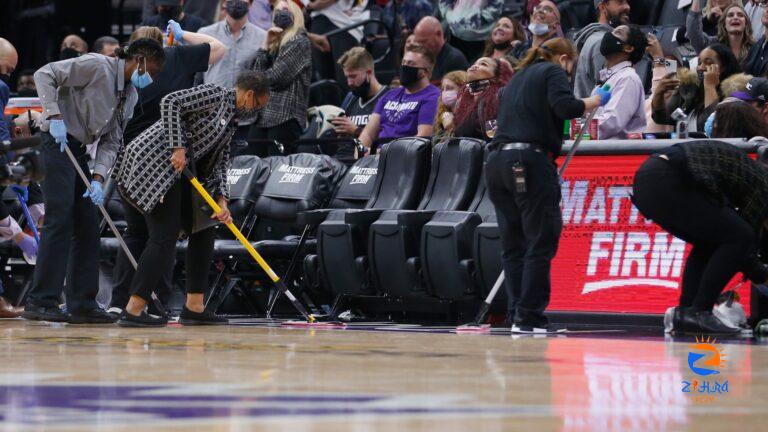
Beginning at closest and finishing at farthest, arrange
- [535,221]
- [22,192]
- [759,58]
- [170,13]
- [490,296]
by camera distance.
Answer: [535,221] < [490,296] < [759,58] < [22,192] < [170,13]

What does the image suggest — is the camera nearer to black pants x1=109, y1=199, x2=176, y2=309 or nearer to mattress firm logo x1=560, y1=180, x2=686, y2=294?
black pants x1=109, y1=199, x2=176, y2=309

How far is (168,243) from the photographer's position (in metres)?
9.55

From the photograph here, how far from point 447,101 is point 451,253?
1.57m

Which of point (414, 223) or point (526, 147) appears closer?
point (526, 147)

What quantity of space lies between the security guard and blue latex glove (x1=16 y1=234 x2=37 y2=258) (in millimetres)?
4554

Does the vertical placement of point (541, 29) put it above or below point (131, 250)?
above

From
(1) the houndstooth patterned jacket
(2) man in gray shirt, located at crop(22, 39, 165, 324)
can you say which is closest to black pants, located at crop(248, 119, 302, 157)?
(2) man in gray shirt, located at crop(22, 39, 165, 324)

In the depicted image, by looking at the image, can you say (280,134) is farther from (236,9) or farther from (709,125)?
(709,125)

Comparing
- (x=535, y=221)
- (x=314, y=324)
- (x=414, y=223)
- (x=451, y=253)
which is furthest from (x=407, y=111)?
(x=535, y=221)

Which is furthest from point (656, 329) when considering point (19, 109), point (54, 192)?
point (19, 109)

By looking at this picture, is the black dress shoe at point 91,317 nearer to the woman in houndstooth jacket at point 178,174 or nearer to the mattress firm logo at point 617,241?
the woman in houndstooth jacket at point 178,174

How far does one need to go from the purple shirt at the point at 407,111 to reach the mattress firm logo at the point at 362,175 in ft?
1.80

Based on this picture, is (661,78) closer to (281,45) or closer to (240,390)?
(281,45)

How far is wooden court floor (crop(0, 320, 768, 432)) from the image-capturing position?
173 inches
